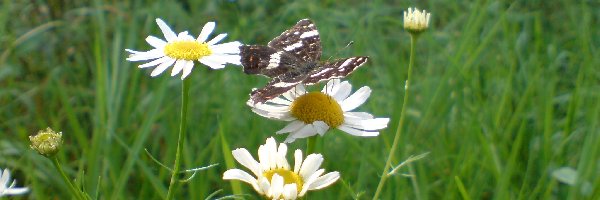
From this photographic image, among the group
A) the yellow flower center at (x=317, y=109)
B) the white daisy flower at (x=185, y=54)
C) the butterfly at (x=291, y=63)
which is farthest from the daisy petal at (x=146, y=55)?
the yellow flower center at (x=317, y=109)

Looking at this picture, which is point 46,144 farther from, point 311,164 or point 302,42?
point 302,42

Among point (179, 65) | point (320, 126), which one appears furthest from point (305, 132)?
point (179, 65)

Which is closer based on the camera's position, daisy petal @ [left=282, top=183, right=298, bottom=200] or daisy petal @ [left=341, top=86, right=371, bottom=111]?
daisy petal @ [left=282, top=183, right=298, bottom=200]

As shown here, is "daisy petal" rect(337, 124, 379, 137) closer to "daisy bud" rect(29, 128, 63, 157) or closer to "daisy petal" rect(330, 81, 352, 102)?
"daisy petal" rect(330, 81, 352, 102)

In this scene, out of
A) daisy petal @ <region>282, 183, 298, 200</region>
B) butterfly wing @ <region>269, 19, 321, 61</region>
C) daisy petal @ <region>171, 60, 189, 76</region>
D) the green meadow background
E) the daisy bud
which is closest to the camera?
daisy petal @ <region>282, 183, 298, 200</region>

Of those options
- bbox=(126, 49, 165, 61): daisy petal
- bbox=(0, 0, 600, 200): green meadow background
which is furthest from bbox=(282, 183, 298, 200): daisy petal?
bbox=(0, 0, 600, 200): green meadow background

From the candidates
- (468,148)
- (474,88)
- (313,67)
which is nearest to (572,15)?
(474,88)

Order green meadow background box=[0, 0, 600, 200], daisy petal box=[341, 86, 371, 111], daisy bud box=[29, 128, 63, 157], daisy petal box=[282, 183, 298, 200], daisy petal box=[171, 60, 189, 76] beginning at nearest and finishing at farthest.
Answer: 1. daisy petal box=[282, 183, 298, 200]
2. daisy bud box=[29, 128, 63, 157]
3. daisy petal box=[171, 60, 189, 76]
4. daisy petal box=[341, 86, 371, 111]
5. green meadow background box=[0, 0, 600, 200]

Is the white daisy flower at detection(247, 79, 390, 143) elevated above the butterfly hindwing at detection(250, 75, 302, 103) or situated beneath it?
situated beneath

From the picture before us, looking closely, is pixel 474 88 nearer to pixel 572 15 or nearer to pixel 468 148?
pixel 468 148
